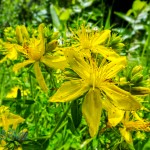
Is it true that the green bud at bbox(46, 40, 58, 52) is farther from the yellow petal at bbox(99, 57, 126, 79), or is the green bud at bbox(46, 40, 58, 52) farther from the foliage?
the yellow petal at bbox(99, 57, 126, 79)

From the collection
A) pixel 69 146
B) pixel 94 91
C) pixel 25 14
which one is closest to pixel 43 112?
pixel 69 146

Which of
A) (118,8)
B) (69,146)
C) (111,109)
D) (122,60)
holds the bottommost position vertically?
(69,146)

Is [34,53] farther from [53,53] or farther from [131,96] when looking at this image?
[131,96]

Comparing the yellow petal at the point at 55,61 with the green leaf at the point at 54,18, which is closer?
the yellow petal at the point at 55,61

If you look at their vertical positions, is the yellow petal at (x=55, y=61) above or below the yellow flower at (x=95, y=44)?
below

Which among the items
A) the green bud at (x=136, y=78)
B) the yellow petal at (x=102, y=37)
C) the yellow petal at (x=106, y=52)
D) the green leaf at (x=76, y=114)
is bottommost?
the green leaf at (x=76, y=114)

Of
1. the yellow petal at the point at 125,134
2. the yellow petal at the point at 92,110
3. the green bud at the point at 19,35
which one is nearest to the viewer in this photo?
the yellow petal at the point at 92,110

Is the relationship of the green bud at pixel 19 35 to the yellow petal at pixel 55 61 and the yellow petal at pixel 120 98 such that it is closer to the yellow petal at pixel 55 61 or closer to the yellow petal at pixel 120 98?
the yellow petal at pixel 55 61

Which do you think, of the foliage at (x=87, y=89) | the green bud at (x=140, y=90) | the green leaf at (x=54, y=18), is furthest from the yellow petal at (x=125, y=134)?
the green leaf at (x=54, y=18)

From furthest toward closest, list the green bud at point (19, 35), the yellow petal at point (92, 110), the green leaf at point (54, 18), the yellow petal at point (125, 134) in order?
1. the green leaf at point (54, 18)
2. the green bud at point (19, 35)
3. the yellow petal at point (125, 134)
4. the yellow petal at point (92, 110)
